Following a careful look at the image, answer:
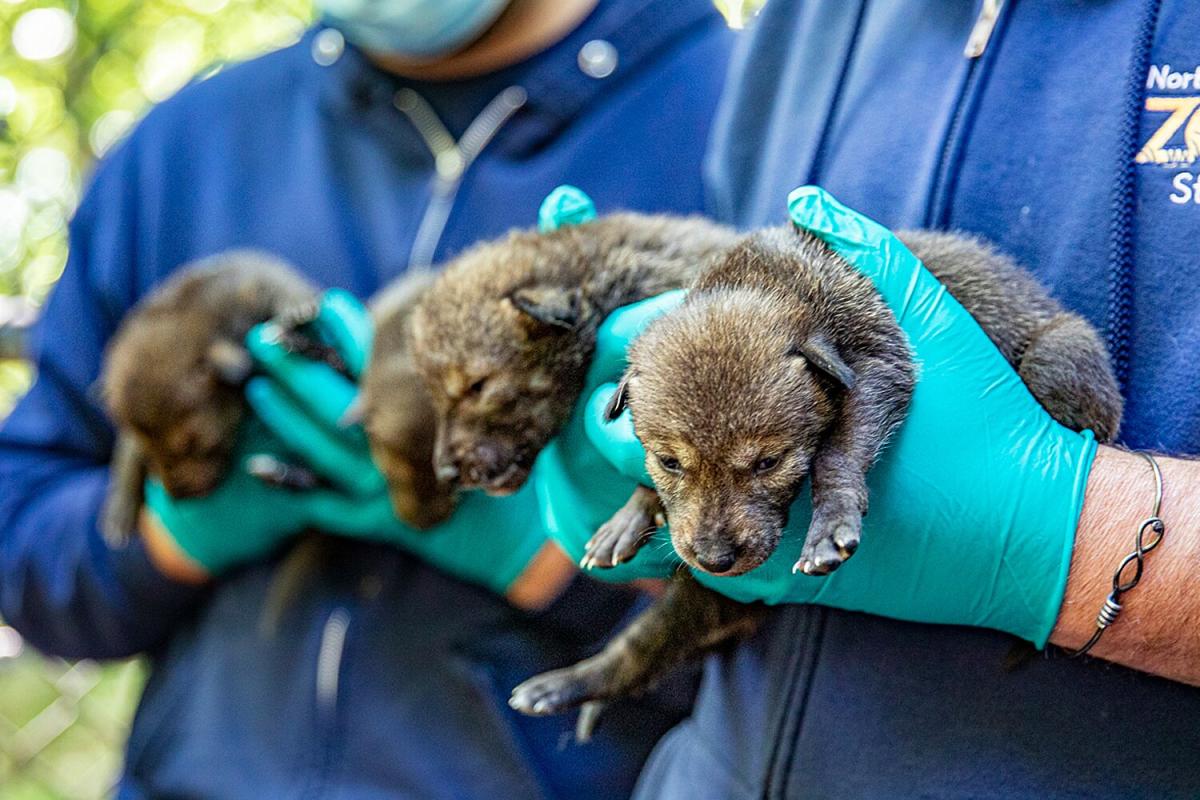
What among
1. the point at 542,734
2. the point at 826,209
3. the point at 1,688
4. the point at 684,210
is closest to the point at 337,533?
the point at 542,734

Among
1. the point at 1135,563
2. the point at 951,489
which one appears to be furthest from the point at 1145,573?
the point at 951,489

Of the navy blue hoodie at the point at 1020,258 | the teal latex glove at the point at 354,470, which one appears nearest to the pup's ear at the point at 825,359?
the navy blue hoodie at the point at 1020,258

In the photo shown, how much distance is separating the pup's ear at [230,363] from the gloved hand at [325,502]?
0.03 m

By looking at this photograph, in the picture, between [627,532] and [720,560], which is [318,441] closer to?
[627,532]

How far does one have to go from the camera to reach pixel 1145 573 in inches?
58.5

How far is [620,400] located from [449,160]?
4.22 feet

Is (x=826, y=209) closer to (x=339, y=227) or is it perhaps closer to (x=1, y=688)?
(x=339, y=227)

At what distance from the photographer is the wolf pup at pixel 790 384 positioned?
1.48 m

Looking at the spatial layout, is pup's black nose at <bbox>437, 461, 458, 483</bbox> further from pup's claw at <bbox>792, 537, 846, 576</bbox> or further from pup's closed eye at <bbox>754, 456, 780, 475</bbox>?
pup's claw at <bbox>792, 537, 846, 576</bbox>

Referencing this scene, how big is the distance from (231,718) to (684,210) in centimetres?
173

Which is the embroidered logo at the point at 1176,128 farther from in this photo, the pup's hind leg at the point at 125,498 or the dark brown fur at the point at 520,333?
the pup's hind leg at the point at 125,498

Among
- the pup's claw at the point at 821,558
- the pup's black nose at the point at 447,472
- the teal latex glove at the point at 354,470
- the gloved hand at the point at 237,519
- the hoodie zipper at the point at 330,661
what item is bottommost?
the hoodie zipper at the point at 330,661

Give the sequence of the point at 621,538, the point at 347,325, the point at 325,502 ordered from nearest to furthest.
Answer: the point at 621,538
the point at 347,325
the point at 325,502

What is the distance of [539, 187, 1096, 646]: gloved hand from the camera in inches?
62.7
